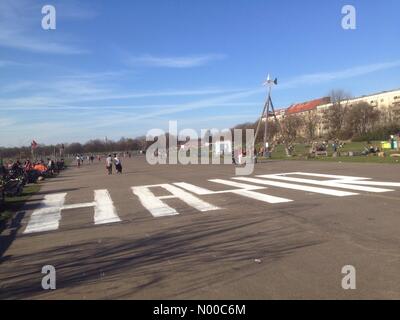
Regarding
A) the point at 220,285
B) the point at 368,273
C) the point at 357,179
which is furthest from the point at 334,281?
the point at 357,179

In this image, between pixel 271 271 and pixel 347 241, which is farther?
pixel 347 241

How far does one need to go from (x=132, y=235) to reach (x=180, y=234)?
3.34 feet

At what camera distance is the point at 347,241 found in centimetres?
761

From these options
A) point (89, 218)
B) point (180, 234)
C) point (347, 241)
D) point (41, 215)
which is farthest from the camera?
point (41, 215)

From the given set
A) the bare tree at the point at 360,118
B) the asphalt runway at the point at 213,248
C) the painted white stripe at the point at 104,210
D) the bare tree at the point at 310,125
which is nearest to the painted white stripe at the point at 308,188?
the asphalt runway at the point at 213,248

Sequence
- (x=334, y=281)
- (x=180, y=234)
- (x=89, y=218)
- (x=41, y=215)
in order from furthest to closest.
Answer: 1. (x=41, y=215)
2. (x=89, y=218)
3. (x=180, y=234)
4. (x=334, y=281)

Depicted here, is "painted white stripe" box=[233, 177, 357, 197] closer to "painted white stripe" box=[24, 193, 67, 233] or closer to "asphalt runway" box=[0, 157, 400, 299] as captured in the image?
"asphalt runway" box=[0, 157, 400, 299]

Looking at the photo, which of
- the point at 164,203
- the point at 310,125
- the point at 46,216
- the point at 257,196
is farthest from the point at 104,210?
the point at 310,125

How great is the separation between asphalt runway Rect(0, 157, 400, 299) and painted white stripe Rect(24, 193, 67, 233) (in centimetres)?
5

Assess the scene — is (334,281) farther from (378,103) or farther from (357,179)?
(378,103)

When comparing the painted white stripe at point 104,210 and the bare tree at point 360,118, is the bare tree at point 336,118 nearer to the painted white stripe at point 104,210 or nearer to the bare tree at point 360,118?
the bare tree at point 360,118

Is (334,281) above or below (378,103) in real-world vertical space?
below

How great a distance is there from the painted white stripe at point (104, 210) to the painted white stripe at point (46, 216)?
106cm

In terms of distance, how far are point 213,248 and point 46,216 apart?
7.04 m
